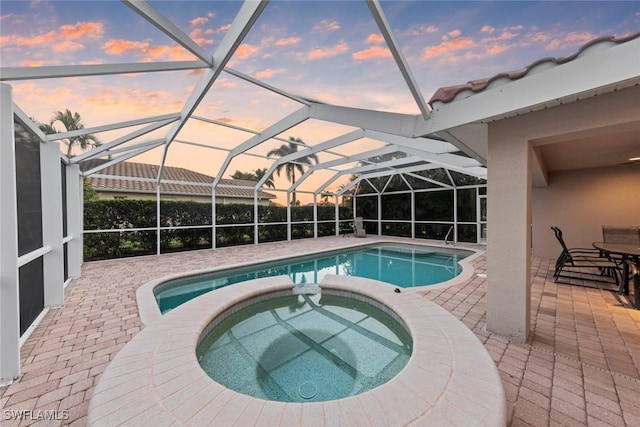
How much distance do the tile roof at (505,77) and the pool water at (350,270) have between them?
5.06 m

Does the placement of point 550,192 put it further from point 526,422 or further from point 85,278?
point 85,278

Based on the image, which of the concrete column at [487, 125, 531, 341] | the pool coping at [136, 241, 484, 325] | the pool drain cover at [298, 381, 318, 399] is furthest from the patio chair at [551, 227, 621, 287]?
the pool drain cover at [298, 381, 318, 399]

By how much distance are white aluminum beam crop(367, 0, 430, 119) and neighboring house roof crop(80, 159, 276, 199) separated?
8.06 m

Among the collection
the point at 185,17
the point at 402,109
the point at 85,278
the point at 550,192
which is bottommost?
the point at 85,278

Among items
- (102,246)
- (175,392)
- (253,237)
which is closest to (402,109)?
(175,392)

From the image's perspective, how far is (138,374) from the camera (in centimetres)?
261

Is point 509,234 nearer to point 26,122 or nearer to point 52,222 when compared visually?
point 26,122

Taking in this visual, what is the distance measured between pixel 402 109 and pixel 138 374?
598 centimetres

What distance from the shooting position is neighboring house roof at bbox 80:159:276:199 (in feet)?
35.3

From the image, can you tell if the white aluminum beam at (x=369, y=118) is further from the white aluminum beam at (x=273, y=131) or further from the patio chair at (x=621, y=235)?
the patio chair at (x=621, y=235)

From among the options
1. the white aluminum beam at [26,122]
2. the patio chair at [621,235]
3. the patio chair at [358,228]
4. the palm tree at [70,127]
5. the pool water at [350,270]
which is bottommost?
the pool water at [350,270]

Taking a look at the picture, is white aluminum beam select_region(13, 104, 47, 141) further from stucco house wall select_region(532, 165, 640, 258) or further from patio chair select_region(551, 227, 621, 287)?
stucco house wall select_region(532, 165, 640, 258)

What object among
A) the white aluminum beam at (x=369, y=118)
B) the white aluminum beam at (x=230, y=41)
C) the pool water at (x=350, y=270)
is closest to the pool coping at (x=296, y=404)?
the pool water at (x=350, y=270)

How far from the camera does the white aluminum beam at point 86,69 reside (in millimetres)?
2781
